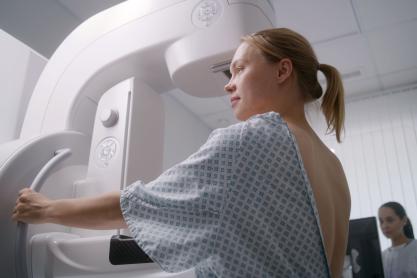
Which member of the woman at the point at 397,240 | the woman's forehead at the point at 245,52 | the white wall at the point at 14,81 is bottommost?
the woman at the point at 397,240

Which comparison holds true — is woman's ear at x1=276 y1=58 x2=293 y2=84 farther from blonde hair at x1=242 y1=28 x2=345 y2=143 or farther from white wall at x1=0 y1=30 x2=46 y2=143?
white wall at x1=0 y1=30 x2=46 y2=143

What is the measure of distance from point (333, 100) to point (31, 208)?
73cm

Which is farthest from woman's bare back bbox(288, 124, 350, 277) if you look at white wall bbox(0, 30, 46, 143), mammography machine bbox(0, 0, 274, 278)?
white wall bbox(0, 30, 46, 143)

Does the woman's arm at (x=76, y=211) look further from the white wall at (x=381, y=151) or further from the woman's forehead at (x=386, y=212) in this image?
the white wall at (x=381, y=151)

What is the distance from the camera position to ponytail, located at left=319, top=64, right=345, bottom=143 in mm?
930

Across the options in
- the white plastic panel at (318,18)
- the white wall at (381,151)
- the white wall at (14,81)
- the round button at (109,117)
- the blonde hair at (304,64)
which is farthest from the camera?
the white wall at (381,151)

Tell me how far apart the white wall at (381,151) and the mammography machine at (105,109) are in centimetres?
287

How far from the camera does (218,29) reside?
37.0 inches

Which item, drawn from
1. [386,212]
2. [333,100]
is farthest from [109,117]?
[386,212]

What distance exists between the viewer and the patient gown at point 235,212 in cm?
59

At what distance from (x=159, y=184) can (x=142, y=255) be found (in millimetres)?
198

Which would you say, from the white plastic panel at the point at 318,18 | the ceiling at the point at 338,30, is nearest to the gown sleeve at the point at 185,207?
the ceiling at the point at 338,30

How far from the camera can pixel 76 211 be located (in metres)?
0.71

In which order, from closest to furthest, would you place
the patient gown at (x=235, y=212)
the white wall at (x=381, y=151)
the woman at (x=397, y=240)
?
the patient gown at (x=235, y=212)
the woman at (x=397, y=240)
the white wall at (x=381, y=151)
